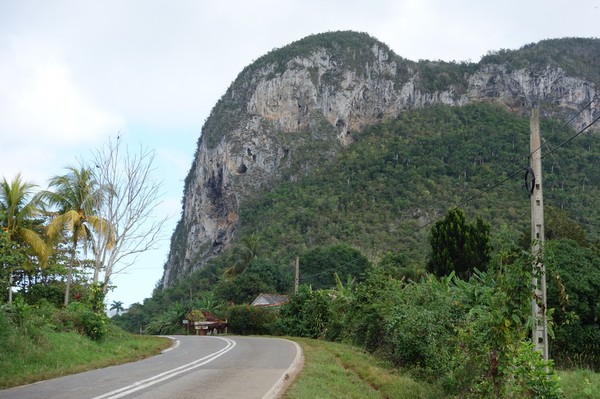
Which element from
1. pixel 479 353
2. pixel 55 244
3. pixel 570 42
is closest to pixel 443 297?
pixel 479 353

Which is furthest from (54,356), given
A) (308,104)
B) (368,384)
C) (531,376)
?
(308,104)

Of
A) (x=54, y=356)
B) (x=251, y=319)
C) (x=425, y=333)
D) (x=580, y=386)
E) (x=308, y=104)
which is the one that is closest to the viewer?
(x=580, y=386)

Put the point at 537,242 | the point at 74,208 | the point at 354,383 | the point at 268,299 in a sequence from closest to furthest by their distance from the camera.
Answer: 1. the point at 537,242
2. the point at 354,383
3. the point at 74,208
4. the point at 268,299

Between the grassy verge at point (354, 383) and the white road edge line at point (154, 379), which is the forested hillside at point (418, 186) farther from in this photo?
the white road edge line at point (154, 379)

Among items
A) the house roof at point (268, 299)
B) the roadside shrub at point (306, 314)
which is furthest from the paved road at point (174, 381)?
the house roof at point (268, 299)

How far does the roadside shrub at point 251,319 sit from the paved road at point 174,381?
22351mm

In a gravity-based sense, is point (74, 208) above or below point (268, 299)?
above

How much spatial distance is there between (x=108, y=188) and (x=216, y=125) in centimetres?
11993

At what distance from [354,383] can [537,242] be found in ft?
17.3

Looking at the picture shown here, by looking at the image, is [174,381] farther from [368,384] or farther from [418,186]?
[418,186]

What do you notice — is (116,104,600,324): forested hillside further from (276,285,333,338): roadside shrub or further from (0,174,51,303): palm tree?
(0,174,51,303): palm tree

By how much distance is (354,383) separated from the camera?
11.7 metres

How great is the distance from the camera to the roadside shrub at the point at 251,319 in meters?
36.7

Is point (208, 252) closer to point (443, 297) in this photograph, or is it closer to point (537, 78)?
point (537, 78)
